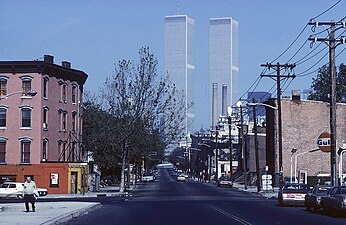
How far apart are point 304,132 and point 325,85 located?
40768mm

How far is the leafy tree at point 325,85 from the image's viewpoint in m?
128

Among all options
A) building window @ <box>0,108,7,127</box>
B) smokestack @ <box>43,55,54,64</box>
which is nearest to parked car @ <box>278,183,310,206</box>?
building window @ <box>0,108,7,127</box>

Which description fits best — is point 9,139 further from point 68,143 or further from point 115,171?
point 115,171

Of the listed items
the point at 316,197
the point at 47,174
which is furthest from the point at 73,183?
the point at 316,197

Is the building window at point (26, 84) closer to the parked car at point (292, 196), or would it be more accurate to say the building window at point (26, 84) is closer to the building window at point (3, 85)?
the building window at point (3, 85)

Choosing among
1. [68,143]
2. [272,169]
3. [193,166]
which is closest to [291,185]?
[68,143]

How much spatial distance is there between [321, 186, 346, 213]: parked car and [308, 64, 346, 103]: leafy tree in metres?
92.6

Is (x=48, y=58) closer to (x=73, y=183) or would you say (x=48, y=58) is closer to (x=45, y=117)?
(x=45, y=117)

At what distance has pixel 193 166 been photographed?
19538cm

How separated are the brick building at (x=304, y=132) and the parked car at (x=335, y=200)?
55612mm

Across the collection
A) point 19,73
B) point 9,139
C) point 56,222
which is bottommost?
point 56,222

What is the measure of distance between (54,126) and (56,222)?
47588 millimetres

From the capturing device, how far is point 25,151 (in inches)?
2894

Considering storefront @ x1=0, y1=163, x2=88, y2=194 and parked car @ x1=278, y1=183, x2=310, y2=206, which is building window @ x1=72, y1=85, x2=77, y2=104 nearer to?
storefront @ x1=0, y1=163, x2=88, y2=194
